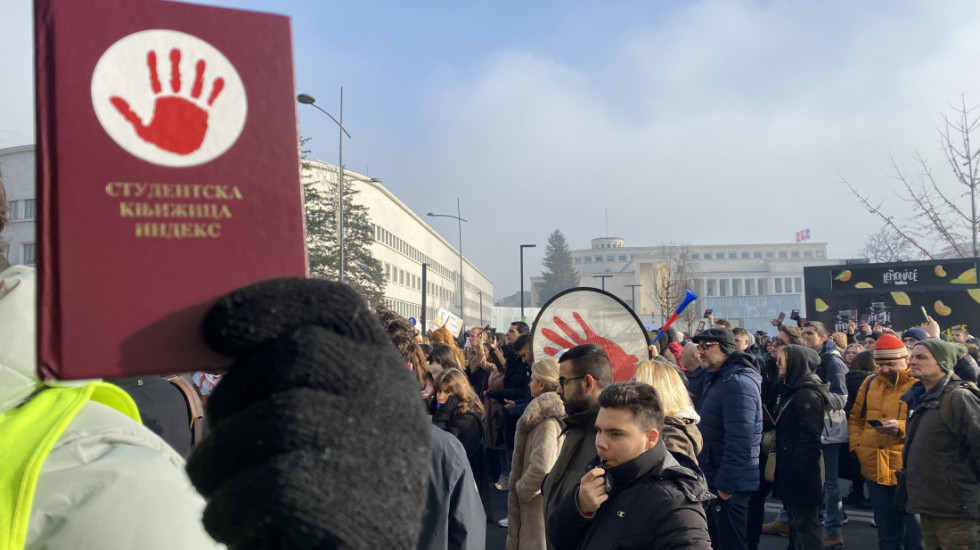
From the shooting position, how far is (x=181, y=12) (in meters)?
0.84

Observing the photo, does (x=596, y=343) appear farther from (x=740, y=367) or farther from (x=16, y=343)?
(x=16, y=343)

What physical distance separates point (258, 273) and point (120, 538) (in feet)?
1.25

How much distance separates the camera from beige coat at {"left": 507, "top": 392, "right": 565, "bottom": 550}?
16.8 feet

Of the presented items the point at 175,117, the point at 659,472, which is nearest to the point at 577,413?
the point at 659,472

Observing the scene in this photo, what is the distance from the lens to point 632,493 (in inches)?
132

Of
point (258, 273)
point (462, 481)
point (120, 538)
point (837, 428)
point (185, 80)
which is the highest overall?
point (185, 80)

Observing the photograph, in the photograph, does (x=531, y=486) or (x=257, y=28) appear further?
(x=531, y=486)

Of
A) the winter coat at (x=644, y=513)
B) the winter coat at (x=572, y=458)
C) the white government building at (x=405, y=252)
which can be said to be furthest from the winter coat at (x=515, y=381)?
the white government building at (x=405, y=252)

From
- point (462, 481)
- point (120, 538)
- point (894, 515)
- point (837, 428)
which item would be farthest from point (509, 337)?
point (120, 538)

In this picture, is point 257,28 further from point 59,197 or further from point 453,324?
point 453,324

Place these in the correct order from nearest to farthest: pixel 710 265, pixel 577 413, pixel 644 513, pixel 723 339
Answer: pixel 644 513
pixel 577 413
pixel 723 339
pixel 710 265

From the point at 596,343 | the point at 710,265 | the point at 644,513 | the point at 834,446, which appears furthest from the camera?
the point at 710,265

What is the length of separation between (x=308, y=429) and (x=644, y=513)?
2.78 m

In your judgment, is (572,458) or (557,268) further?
(557,268)
